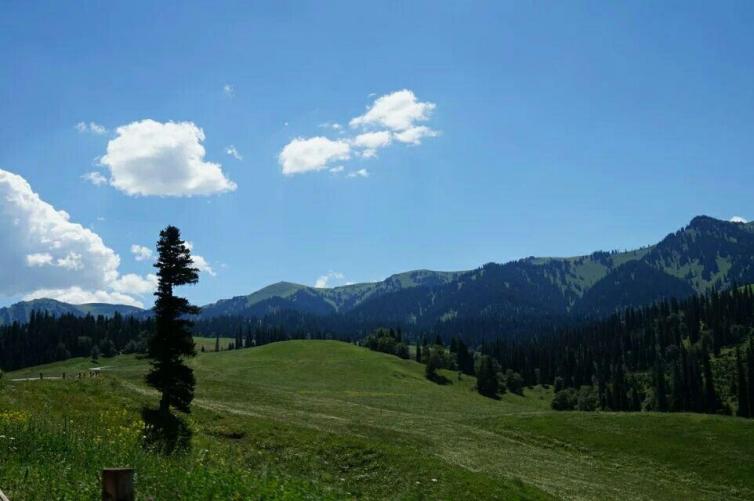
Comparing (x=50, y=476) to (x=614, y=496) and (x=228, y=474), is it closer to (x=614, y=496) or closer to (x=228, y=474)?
(x=228, y=474)

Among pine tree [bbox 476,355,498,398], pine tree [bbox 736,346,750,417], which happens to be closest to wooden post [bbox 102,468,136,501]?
pine tree [bbox 736,346,750,417]

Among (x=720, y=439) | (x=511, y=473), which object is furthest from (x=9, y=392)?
(x=720, y=439)

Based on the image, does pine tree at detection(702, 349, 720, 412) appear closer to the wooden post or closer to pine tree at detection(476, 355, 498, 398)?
pine tree at detection(476, 355, 498, 398)

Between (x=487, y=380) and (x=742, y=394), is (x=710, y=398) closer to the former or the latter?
(x=742, y=394)

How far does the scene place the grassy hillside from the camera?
56.3 feet

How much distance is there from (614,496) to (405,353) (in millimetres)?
156975

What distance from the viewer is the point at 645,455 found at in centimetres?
6175

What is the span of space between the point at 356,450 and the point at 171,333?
54.3 feet

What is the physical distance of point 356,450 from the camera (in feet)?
117

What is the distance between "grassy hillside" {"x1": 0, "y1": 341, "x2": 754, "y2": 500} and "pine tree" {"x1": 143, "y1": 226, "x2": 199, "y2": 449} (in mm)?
2177

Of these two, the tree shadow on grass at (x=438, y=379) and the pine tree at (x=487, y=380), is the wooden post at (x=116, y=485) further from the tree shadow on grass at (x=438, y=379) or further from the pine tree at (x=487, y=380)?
the pine tree at (x=487, y=380)

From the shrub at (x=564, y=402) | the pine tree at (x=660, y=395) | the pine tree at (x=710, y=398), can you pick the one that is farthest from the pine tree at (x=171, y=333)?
the shrub at (x=564, y=402)

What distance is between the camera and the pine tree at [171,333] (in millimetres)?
41219

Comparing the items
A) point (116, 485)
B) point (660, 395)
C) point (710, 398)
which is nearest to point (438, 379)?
point (660, 395)
